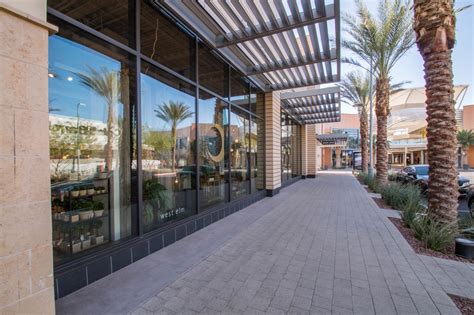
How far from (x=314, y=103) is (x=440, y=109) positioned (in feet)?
23.6

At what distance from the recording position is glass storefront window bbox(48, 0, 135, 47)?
10.0 feet

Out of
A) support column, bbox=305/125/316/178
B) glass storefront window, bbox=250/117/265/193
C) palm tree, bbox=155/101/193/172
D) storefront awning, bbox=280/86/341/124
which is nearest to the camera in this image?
palm tree, bbox=155/101/193/172

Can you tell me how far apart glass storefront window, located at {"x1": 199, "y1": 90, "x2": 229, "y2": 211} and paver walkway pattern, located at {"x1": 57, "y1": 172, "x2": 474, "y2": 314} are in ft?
3.90

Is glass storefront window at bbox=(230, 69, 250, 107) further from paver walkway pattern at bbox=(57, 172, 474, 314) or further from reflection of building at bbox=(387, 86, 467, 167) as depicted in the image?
reflection of building at bbox=(387, 86, 467, 167)

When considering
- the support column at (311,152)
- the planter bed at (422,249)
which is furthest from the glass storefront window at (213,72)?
the support column at (311,152)

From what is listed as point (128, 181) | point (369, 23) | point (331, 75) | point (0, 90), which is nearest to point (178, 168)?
point (128, 181)

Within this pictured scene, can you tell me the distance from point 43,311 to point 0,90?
5.84 feet

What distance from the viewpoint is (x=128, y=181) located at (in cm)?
385

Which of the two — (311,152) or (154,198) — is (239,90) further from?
(311,152)

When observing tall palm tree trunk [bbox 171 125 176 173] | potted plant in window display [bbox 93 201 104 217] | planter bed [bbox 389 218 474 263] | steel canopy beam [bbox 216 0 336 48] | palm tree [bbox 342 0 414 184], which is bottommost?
planter bed [bbox 389 218 474 263]

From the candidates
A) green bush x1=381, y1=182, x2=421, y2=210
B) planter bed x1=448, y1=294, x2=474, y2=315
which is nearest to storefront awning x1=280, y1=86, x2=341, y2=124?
green bush x1=381, y1=182, x2=421, y2=210

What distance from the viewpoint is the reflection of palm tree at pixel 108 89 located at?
3582 millimetres

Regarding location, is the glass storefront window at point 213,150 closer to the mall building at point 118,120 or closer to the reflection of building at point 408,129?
the mall building at point 118,120

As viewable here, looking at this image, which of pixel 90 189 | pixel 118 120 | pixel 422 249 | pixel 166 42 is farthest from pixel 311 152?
pixel 90 189
